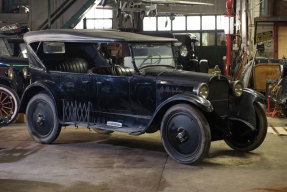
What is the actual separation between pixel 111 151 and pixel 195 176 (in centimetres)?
215

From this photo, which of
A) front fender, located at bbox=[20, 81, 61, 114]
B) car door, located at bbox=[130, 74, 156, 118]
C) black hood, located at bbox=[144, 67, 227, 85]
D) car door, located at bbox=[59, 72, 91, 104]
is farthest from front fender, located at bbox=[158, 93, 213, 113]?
front fender, located at bbox=[20, 81, 61, 114]

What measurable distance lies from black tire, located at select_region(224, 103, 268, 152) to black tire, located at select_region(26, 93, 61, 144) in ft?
10.0

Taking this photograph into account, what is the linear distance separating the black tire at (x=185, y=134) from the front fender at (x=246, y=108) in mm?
985

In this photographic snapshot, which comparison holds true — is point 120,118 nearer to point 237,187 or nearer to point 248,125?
point 248,125

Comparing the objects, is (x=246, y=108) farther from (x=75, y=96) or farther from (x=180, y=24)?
(x=180, y=24)

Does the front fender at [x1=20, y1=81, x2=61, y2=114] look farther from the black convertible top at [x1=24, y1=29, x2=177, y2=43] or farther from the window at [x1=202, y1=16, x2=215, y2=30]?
the window at [x1=202, y1=16, x2=215, y2=30]

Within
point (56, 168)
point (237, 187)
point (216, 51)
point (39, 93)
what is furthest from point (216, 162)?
point (216, 51)

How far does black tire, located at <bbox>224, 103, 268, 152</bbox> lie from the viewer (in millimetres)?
8273

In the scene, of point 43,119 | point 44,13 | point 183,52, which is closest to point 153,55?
point 43,119

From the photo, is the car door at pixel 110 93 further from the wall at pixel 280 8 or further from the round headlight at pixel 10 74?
the wall at pixel 280 8

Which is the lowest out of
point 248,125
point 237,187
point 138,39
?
point 237,187

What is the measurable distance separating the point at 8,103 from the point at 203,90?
16.9 ft

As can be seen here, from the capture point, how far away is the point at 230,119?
8078mm

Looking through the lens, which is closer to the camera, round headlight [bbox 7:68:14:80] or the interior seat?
the interior seat
